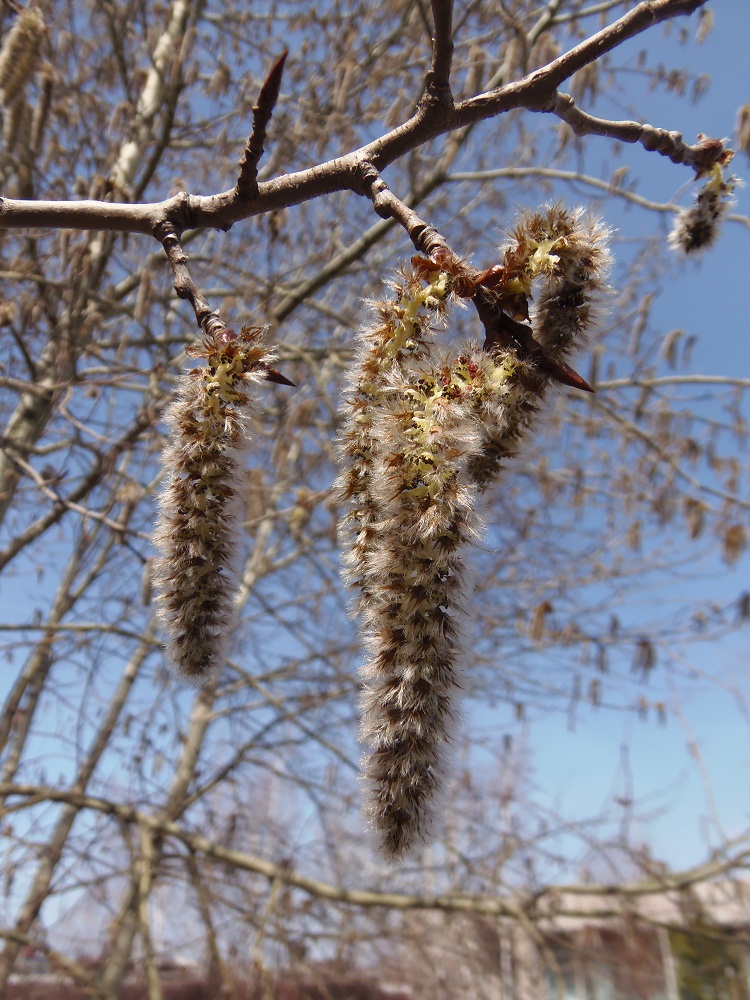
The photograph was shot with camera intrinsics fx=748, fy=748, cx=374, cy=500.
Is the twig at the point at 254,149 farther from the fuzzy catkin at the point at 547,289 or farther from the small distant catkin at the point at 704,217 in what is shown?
the small distant catkin at the point at 704,217

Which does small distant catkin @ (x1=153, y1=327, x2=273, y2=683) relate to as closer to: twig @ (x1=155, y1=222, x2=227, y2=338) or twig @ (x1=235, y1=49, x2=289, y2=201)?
twig @ (x1=155, y1=222, x2=227, y2=338)

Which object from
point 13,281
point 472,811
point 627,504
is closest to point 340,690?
point 472,811

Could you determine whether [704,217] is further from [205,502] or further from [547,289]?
[205,502]

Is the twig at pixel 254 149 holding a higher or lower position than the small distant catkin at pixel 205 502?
higher

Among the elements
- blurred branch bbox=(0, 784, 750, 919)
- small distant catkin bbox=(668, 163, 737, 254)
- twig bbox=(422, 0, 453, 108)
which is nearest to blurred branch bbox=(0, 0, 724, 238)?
twig bbox=(422, 0, 453, 108)

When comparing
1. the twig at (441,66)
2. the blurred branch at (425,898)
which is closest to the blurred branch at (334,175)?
the twig at (441,66)
